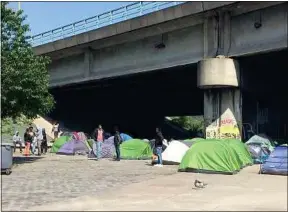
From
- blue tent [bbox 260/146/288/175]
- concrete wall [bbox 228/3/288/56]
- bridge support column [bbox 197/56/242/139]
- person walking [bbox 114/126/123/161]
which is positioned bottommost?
blue tent [bbox 260/146/288/175]

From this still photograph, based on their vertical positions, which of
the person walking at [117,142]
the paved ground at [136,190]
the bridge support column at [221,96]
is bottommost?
the paved ground at [136,190]

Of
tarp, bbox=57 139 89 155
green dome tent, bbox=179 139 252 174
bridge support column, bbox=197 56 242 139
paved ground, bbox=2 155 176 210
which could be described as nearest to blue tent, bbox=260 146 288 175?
green dome tent, bbox=179 139 252 174

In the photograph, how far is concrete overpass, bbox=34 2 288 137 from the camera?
2300 cm

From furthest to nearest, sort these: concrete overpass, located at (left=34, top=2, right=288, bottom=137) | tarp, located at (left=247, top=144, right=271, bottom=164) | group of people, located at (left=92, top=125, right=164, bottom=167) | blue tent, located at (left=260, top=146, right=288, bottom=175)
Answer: concrete overpass, located at (left=34, top=2, right=288, bottom=137)
tarp, located at (left=247, top=144, right=271, bottom=164)
group of people, located at (left=92, top=125, right=164, bottom=167)
blue tent, located at (left=260, top=146, right=288, bottom=175)

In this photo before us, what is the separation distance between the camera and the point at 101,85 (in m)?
38.8

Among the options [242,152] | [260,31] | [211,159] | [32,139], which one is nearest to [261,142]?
[242,152]

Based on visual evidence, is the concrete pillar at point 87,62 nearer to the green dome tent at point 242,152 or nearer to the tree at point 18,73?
the tree at point 18,73

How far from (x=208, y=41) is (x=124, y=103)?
76.2 ft

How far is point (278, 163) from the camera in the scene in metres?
16.1

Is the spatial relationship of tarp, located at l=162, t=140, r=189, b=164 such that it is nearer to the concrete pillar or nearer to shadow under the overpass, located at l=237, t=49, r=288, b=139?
shadow under the overpass, located at l=237, t=49, r=288, b=139

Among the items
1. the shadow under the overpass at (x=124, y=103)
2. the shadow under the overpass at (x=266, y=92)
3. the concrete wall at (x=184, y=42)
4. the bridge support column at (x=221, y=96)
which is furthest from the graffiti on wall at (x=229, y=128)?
the shadow under the overpass at (x=124, y=103)

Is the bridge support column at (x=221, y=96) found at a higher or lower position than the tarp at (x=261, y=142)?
higher

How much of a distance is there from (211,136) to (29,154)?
10153mm

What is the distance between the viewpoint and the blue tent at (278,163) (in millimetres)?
15938
